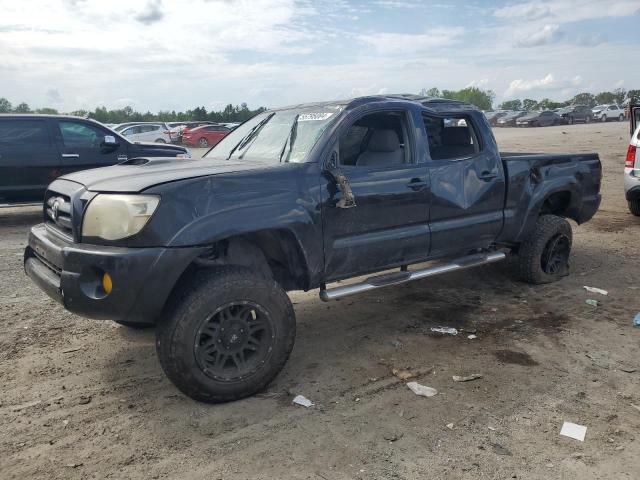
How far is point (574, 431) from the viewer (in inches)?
119

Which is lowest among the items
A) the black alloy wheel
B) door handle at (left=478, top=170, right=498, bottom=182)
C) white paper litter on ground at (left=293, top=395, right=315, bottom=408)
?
white paper litter on ground at (left=293, top=395, right=315, bottom=408)

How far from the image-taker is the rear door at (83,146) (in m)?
9.13

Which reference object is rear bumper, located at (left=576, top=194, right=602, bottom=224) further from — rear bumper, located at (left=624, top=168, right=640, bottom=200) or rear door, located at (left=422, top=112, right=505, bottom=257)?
rear bumper, located at (left=624, top=168, right=640, bottom=200)

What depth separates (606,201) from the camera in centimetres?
1034

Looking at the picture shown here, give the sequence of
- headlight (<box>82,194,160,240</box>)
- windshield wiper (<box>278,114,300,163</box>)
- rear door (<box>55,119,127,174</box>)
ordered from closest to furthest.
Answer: headlight (<box>82,194,160,240</box>) → windshield wiper (<box>278,114,300,163</box>) → rear door (<box>55,119,127,174</box>)

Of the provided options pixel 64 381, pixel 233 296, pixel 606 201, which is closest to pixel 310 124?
pixel 233 296

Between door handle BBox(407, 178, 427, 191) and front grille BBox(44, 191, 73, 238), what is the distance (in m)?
2.44

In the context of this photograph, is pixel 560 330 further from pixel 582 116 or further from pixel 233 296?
pixel 582 116

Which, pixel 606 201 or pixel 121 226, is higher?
pixel 121 226

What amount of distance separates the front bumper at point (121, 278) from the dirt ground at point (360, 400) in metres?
0.66

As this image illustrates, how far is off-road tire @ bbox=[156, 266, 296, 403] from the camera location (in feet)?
10.3

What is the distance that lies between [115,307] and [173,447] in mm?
833

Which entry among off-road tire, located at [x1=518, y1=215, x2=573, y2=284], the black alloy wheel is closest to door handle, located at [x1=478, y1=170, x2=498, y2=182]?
off-road tire, located at [x1=518, y1=215, x2=573, y2=284]

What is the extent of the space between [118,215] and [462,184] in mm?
2824
